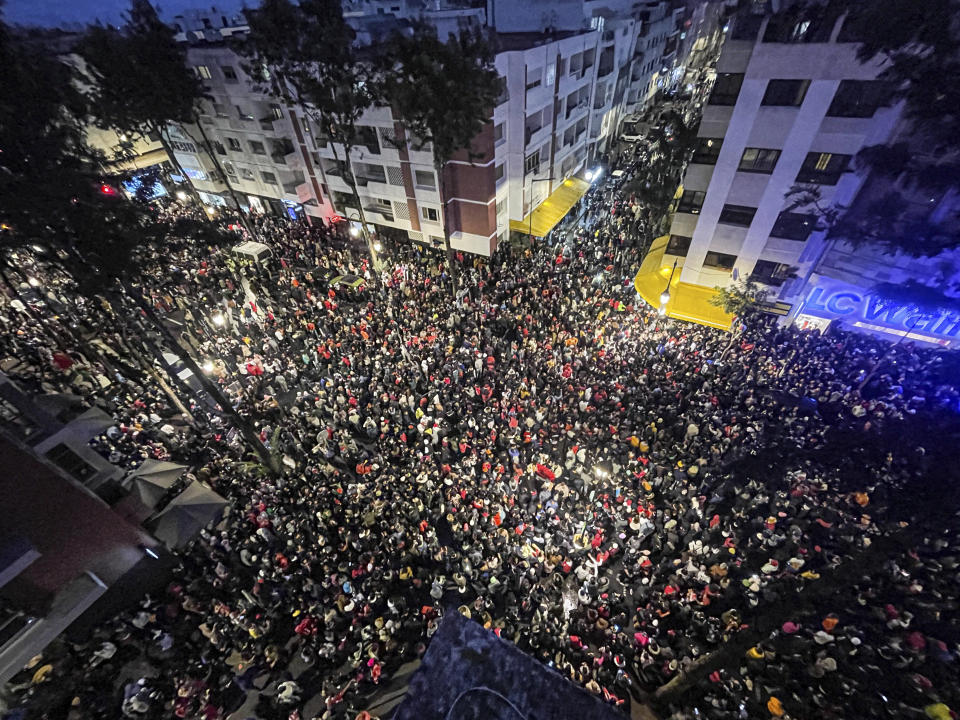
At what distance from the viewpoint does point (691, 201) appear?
634 inches

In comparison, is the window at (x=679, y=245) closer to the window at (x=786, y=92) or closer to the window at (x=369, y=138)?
the window at (x=786, y=92)

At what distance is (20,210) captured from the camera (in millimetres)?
8453

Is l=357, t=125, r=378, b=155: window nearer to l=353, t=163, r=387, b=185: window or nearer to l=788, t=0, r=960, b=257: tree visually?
l=353, t=163, r=387, b=185: window

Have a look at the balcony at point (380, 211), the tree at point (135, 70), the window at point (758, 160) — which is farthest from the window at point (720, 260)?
the tree at point (135, 70)

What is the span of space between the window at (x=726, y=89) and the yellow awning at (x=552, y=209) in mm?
10891

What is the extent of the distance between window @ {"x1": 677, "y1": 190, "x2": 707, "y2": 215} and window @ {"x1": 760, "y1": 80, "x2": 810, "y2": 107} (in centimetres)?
353

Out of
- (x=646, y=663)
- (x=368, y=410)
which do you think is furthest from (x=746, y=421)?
(x=368, y=410)

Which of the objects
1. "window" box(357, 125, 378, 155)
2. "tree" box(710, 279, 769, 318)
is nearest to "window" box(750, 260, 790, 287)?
"tree" box(710, 279, 769, 318)

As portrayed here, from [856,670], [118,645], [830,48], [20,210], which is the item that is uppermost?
[830,48]

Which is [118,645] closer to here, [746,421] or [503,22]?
[746,421]

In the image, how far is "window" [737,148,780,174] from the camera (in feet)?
44.3

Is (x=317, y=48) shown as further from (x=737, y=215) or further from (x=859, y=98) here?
(x=859, y=98)

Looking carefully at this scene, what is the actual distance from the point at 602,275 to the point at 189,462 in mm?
18861

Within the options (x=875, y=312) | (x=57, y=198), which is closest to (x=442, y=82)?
(x=57, y=198)
